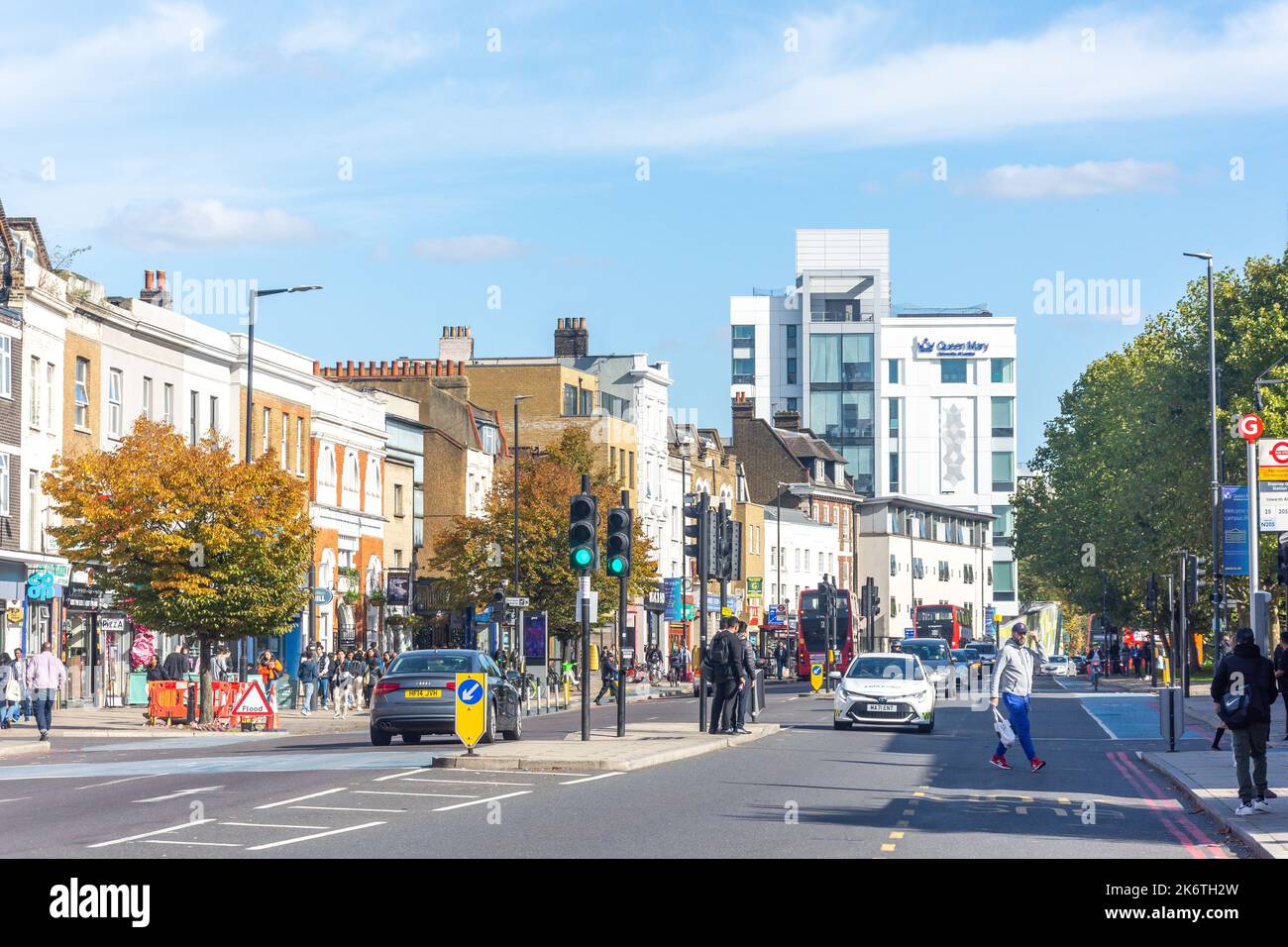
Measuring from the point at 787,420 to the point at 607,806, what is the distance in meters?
121

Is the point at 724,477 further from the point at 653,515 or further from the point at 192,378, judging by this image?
the point at 192,378

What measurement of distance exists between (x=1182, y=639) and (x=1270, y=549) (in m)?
9.82

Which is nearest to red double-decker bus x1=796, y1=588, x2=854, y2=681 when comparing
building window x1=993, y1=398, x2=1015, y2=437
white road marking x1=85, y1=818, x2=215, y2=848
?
white road marking x1=85, y1=818, x2=215, y2=848

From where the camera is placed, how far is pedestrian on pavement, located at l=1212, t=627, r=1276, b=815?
18.4m

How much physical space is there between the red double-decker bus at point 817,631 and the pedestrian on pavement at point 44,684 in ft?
155

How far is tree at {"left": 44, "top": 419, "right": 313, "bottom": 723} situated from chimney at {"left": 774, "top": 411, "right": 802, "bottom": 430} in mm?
98618

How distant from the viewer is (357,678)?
2095 inches

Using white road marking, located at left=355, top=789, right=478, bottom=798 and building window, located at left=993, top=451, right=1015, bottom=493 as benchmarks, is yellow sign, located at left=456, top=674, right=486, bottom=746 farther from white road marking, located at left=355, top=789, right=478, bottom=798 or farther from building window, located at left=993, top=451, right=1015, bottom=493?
building window, located at left=993, top=451, right=1015, bottom=493

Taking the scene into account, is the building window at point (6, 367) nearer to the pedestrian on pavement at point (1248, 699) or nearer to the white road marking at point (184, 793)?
the white road marking at point (184, 793)

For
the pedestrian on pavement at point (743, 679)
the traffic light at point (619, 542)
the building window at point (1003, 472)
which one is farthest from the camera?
the building window at point (1003, 472)

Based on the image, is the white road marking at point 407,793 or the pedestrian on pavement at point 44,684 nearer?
the white road marking at point 407,793

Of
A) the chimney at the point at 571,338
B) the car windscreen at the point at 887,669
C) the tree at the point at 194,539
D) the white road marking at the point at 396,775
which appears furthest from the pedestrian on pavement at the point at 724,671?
the chimney at the point at 571,338

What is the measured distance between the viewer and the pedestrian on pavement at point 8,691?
37.9 metres
